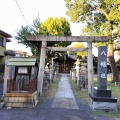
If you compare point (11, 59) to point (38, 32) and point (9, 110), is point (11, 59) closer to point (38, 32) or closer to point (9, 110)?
point (9, 110)

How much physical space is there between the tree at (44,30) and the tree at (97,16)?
5.05 m

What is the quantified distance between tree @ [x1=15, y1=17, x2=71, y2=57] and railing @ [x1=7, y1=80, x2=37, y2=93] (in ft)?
45.9

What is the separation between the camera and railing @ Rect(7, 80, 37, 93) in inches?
325

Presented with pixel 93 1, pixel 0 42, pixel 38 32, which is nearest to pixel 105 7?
pixel 93 1

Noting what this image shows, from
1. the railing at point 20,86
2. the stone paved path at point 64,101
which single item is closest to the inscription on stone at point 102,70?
the stone paved path at point 64,101

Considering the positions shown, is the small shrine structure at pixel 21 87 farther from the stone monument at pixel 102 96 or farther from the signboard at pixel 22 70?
the stone monument at pixel 102 96

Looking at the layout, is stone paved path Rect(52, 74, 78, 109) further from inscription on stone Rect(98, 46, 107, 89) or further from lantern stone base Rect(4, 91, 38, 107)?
inscription on stone Rect(98, 46, 107, 89)

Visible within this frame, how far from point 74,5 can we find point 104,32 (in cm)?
417

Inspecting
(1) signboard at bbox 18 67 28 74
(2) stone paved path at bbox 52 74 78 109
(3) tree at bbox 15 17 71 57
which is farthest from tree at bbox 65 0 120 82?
(1) signboard at bbox 18 67 28 74

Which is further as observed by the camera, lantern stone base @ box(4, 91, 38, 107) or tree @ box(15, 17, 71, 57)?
tree @ box(15, 17, 71, 57)

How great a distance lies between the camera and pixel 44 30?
26.7m

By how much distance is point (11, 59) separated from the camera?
9391 millimetres

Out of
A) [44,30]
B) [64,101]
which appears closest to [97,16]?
[44,30]

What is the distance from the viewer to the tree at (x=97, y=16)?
1994cm
